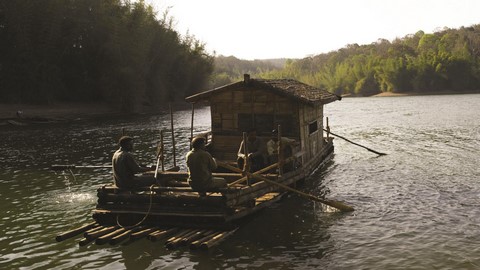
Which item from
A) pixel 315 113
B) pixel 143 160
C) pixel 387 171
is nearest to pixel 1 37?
pixel 143 160

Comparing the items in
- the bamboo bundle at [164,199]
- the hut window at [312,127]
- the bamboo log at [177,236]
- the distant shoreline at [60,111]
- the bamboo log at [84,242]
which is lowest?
the bamboo log at [84,242]

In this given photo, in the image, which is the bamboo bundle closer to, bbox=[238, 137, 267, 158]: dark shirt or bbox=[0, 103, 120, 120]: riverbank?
bbox=[238, 137, 267, 158]: dark shirt

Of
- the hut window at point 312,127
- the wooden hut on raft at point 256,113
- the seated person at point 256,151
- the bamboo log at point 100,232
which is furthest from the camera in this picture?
the hut window at point 312,127

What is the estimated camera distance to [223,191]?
489 inches

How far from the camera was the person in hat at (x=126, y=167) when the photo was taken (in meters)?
12.7

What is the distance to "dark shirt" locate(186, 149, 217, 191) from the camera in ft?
40.5

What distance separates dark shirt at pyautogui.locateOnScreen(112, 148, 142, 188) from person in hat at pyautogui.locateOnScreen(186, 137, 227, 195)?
1.75m

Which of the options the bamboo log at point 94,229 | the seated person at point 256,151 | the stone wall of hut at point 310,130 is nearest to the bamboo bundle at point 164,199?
the bamboo log at point 94,229

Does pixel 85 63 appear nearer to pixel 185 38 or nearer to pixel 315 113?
pixel 185 38

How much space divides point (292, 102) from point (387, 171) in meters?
7.64

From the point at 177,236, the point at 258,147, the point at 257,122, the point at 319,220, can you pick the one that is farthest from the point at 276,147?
the point at 177,236

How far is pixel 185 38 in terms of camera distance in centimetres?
9219

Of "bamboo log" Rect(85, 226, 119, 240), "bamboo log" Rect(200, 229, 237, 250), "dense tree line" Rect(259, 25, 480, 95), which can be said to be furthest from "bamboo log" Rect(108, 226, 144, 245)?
"dense tree line" Rect(259, 25, 480, 95)

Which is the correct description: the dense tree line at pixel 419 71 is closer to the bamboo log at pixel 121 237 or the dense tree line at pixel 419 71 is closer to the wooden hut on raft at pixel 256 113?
the wooden hut on raft at pixel 256 113
